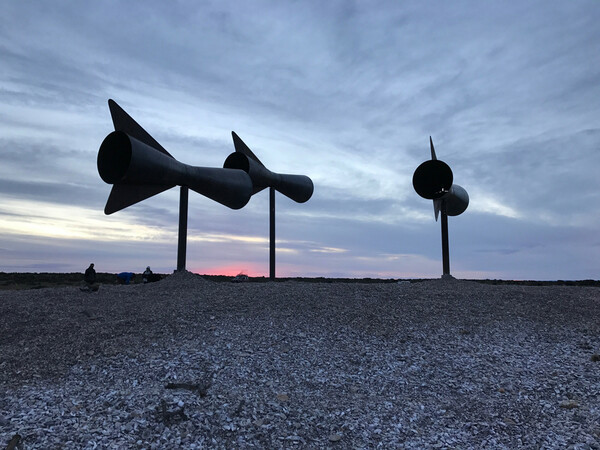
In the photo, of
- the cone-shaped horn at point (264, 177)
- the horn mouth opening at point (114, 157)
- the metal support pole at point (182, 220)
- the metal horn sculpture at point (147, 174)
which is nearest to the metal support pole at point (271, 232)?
the cone-shaped horn at point (264, 177)

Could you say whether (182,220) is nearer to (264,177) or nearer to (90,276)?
(90,276)

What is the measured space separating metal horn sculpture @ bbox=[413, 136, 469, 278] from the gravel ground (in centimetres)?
744

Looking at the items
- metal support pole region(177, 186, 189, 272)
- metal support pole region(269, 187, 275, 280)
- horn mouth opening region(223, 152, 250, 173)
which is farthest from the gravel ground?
metal support pole region(269, 187, 275, 280)

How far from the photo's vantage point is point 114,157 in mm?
20375

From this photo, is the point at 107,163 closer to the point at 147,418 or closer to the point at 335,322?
the point at 335,322

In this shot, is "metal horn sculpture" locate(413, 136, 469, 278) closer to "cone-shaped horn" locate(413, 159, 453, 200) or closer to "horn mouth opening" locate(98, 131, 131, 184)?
"cone-shaped horn" locate(413, 159, 453, 200)

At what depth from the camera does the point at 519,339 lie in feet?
46.8

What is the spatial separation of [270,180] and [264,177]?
834 mm

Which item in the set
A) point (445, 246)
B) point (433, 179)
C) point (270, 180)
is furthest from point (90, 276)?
point (445, 246)

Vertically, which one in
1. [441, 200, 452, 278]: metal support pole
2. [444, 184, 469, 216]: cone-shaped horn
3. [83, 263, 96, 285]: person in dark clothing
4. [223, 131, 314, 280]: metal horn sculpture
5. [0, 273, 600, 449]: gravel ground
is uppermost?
[223, 131, 314, 280]: metal horn sculpture

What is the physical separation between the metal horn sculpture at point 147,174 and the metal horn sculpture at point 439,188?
9.83 m

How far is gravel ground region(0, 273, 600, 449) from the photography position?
8938 mm

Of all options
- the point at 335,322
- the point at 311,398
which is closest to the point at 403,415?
the point at 311,398

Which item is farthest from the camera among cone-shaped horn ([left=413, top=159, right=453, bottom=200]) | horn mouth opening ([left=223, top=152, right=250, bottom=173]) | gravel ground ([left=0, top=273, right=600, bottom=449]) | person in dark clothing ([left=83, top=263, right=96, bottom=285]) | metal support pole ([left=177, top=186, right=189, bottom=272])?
horn mouth opening ([left=223, top=152, right=250, bottom=173])
